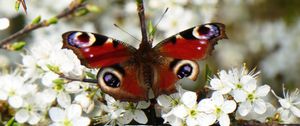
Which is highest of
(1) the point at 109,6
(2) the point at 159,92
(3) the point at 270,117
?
(1) the point at 109,6

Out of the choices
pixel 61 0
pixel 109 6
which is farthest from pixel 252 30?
pixel 61 0

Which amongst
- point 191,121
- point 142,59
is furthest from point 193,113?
point 142,59

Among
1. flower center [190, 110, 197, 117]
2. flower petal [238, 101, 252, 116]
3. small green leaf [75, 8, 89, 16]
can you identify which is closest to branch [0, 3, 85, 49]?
small green leaf [75, 8, 89, 16]

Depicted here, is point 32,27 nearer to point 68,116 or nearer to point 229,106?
point 68,116

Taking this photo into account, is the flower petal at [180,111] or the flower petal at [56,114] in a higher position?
the flower petal at [56,114]

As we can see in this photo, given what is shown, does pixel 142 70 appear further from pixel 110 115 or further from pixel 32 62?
pixel 32 62

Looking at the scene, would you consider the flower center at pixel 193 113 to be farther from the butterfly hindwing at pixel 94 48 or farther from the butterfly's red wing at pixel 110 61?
the butterfly hindwing at pixel 94 48

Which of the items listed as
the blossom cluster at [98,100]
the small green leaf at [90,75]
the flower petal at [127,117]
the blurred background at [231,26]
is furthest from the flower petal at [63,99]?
the blurred background at [231,26]
